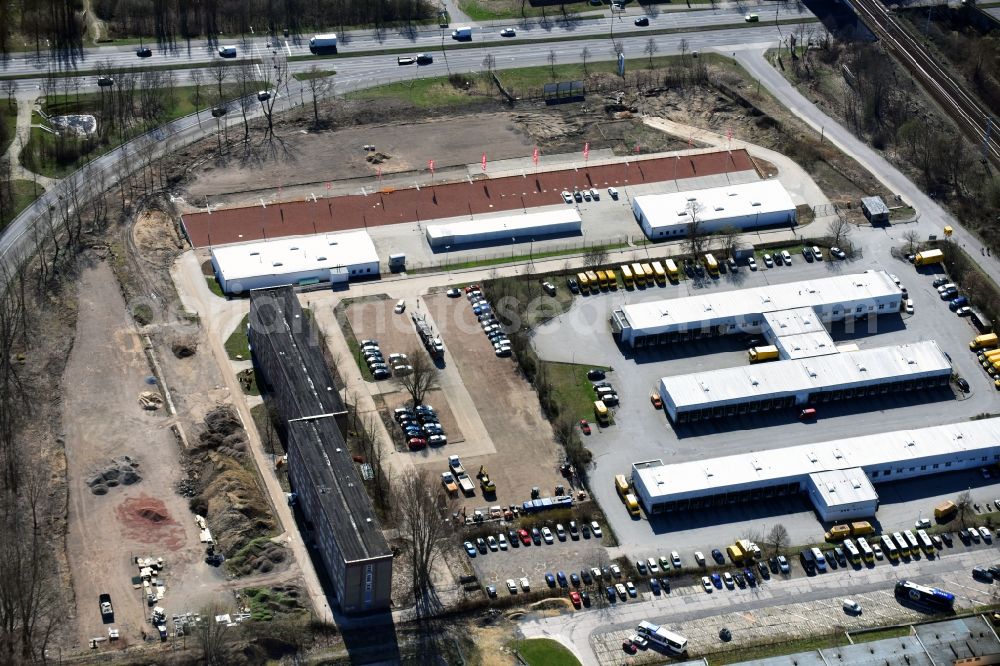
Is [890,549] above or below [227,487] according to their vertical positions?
below

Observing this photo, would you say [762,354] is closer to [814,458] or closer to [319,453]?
[814,458]

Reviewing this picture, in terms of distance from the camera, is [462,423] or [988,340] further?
[988,340]

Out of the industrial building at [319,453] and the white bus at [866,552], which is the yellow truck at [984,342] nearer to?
the white bus at [866,552]

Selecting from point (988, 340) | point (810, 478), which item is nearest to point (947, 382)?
point (988, 340)

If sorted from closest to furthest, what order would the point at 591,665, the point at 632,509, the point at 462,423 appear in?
the point at 591,665 < the point at 632,509 < the point at 462,423

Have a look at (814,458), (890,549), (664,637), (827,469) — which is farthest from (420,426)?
(890,549)

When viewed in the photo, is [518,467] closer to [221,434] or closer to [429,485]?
[429,485]

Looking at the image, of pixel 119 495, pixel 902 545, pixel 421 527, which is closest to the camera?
pixel 421 527
